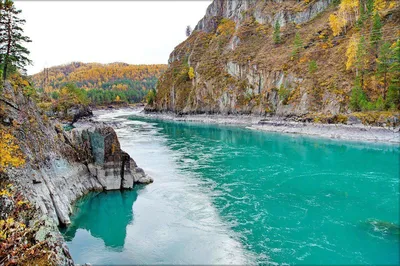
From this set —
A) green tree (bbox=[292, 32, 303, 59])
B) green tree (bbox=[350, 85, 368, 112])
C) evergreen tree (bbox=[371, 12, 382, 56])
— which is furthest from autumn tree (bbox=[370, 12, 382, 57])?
green tree (bbox=[292, 32, 303, 59])

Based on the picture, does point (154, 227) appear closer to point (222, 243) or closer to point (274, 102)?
point (222, 243)

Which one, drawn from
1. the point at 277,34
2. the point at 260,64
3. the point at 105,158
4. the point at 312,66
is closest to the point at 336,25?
the point at 312,66

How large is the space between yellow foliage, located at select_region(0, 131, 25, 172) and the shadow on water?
5.99 meters

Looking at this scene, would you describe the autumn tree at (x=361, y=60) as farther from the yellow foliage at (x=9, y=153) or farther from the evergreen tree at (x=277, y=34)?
the yellow foliage at (x=9, y=153)

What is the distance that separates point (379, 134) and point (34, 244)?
54.0 m

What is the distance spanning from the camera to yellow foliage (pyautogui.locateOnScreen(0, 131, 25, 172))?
16255mm

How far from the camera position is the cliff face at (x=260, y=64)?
71812 mm

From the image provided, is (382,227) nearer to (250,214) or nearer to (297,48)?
(250,214)

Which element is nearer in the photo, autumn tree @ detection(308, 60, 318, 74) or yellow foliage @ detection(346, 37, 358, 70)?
yellow foliage @ detection(346, 37, 358, 70)

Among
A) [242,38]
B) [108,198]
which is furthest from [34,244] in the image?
[242,38]

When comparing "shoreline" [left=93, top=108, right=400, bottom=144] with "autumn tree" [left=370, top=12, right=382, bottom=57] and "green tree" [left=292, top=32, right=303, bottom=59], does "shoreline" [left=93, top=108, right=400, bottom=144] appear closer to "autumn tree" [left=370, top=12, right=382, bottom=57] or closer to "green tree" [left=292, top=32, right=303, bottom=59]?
"green tree" [left=292, top=32, right=303, bottom=59]

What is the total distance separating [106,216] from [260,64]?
77136mm

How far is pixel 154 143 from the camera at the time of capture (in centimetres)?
5622

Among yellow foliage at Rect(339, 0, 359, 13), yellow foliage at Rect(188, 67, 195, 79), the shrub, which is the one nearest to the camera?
the shrub
